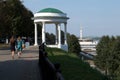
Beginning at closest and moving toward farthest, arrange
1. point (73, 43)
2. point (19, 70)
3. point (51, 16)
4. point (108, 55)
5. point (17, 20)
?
1. point (19, 70)
2. point (51, 16)
3. point (108, 55)
4. point (17, 20)
5. point (73, 43)

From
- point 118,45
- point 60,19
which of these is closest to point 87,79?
point 60,19

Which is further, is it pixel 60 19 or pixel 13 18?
pixel 13 18

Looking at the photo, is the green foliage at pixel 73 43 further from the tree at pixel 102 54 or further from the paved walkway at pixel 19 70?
the paved walkway at pixel 19 70

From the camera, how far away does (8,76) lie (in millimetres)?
18469

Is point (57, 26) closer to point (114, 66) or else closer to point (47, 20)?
point (47, 20)

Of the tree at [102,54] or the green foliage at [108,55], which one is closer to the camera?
the green foliage at [108,55]

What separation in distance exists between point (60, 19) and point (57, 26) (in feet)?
16.9

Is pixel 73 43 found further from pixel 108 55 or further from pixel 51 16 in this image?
pixel 51 16

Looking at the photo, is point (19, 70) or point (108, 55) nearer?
point (19, 70)

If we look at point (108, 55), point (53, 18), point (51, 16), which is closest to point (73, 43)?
point (108, 55)

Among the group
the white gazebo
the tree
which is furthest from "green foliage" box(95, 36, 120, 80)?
the white gazebo

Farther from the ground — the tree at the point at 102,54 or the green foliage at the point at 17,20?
the green foliage at the point at 17,20

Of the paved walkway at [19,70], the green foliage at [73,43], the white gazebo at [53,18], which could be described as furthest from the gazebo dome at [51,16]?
the paved walkway at [19,70]

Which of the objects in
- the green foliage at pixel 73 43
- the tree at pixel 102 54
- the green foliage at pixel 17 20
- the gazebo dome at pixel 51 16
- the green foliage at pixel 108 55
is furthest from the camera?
the green foliage at pixel 73 43
